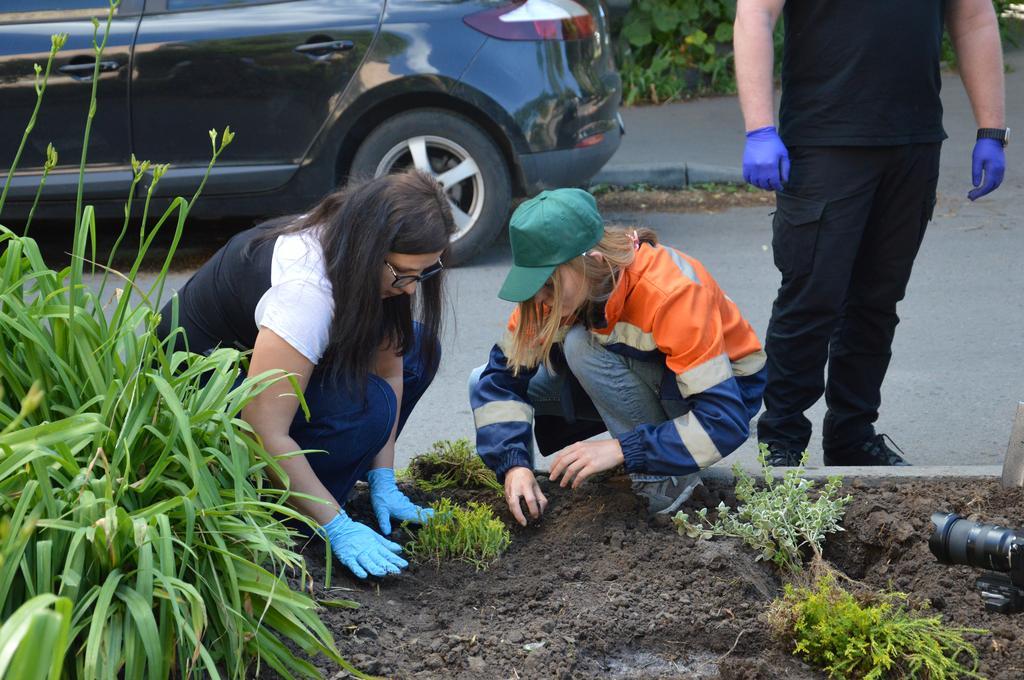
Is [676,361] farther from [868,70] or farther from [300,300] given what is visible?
[868,70]

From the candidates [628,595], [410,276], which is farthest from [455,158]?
[628,595]

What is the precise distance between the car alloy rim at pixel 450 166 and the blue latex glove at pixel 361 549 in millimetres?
3480

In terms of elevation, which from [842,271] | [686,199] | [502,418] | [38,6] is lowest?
[686,199]

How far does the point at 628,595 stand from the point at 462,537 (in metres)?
0.47

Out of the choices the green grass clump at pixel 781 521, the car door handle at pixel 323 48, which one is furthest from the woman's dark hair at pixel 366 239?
the car door handle at pixel 323 48

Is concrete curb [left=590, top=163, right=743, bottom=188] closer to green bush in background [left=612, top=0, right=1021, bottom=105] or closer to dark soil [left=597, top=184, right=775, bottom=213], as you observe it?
dark soil [left=597, top=184, right=775, bottom=213]

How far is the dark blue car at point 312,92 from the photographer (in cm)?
614

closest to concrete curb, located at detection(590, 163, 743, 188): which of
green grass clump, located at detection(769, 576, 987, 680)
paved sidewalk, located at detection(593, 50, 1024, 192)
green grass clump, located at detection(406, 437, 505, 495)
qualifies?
paved sidewalk, located at detection(593, 50, 1024, 192)

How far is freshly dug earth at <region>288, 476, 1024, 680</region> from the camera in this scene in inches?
97.3

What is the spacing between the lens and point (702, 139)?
9016 mm

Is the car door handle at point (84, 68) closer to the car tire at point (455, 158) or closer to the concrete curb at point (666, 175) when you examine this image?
the car tire at point (455, 158)

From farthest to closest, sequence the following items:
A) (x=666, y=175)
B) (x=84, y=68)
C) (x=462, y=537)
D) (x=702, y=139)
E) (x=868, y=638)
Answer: (x=702, y=139), (x=666, y=175), (x=84, y=68), (x=462, y=537), (x=868, y=638)

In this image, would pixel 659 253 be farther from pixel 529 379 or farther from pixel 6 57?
pixel 6 57

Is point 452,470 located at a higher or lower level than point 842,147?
lower
